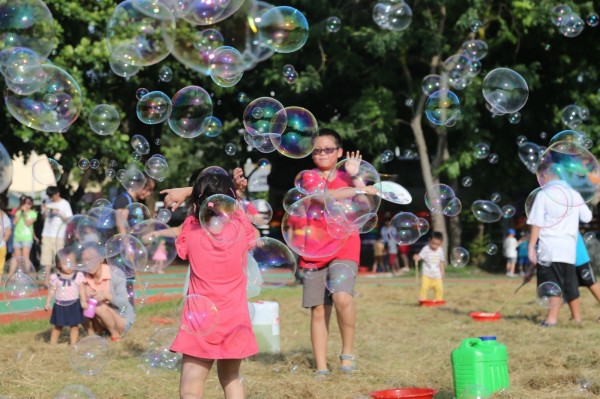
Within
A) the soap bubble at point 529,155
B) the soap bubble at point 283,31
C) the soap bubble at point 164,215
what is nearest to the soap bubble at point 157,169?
the soap bubble at point 164,215

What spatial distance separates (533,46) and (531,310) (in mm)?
11345

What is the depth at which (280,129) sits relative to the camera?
6.83 meters

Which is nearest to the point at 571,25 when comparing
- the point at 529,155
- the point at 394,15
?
the point at 529,155

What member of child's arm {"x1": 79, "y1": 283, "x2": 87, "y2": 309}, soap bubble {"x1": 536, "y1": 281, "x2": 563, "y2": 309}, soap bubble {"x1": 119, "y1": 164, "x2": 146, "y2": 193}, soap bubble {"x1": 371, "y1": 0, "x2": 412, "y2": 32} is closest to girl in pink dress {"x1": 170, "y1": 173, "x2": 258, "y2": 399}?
soap bubble {"x1": 119, "y1": 164, "x2": 146, "y2": 193}

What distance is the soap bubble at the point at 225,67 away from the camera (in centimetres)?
719

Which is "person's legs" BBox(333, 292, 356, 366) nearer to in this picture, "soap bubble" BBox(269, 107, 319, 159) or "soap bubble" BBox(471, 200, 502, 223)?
"soap bubble" BBox(269, 107, 319, 159)

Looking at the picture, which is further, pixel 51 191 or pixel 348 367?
pixel 51 191

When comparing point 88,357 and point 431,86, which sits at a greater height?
point 431,86

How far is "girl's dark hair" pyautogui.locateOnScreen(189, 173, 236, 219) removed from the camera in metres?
4.75

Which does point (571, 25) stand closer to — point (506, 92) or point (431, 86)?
point (431, 86)

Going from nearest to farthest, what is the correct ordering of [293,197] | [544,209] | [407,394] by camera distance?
[407,394]
[293,197]
[544,209]

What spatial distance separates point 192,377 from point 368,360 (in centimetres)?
268

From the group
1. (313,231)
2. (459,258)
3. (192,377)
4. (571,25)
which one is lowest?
(192,377)

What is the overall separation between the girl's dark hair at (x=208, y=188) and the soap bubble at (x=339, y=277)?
1629 millimetres
